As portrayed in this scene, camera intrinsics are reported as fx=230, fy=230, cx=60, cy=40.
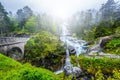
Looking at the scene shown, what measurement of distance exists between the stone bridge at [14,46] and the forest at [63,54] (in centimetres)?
54

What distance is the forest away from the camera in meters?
15.6

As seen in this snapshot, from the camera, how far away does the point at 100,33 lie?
59.5 m

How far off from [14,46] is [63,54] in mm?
10666

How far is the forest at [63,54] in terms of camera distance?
15.6 metres

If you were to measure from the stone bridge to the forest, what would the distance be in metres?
0.54

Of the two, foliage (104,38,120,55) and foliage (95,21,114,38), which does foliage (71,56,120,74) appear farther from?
foliage (95,21,114,38)

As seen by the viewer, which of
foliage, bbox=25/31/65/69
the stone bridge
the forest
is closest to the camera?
the forest

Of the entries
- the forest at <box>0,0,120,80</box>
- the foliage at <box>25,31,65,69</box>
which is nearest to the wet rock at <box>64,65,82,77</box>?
the forest at <box>0,0,120,80</box>

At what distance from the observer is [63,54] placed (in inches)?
1928

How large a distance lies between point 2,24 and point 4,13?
12.9 ft

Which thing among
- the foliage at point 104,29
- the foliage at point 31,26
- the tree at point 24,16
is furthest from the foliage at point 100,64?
the tree at point 24,16

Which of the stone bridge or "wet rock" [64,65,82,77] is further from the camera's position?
the stone bridge

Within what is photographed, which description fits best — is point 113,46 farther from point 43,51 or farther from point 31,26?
point 31,26

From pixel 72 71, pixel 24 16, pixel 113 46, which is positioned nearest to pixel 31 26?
pixel 24 16
